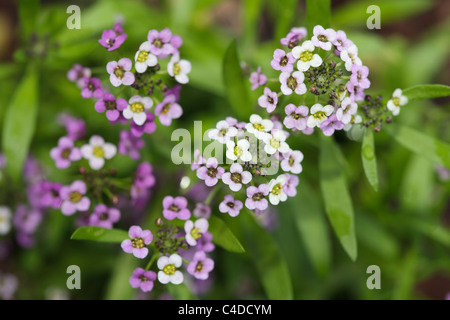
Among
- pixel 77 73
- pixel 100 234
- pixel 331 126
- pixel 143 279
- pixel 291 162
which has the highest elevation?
pixel 77 73

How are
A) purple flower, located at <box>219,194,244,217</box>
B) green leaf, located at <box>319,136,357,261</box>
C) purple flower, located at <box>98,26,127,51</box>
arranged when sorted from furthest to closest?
green leaf, located at <box>319,136,357,261</box> < purple flower, located at <box>98,26,127,51</box> < purple flower, located at <box>219,194,244,217</box>

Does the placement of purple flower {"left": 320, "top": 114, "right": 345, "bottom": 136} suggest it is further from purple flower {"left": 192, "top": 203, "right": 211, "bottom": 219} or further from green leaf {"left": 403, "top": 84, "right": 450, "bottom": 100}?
purple flower {"left": 192, "top": 203, "right": 211, "bottom": 219}

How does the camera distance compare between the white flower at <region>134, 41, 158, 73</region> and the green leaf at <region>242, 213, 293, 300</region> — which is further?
the green leaf at <region>242, 213, 293, 300</region>

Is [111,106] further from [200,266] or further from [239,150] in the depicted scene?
[200,266]

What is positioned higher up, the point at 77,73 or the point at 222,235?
the point at 77,73

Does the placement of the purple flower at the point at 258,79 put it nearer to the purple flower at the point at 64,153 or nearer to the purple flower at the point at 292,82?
the purple flower at the point at 292,82

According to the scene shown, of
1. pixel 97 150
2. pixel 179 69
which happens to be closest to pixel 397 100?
pixel 179 69

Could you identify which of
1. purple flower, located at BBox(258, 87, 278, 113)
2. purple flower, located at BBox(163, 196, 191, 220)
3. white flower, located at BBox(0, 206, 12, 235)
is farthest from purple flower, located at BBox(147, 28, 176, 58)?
white flower, located at BBox(0, 206, 12, 235)
